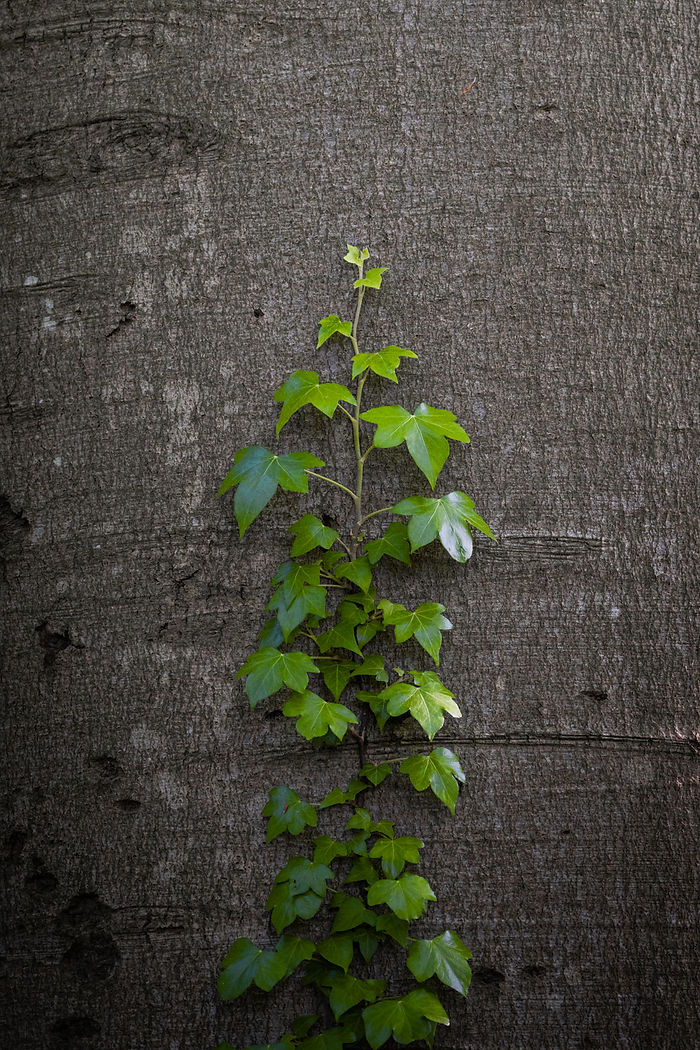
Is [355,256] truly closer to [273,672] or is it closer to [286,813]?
[273,672]

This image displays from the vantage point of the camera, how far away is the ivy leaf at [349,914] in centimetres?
130

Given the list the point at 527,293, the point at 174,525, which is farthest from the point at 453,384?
the point at 174,525

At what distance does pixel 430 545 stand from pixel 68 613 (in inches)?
28.2

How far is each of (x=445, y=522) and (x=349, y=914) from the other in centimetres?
71

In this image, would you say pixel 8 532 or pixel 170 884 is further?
pixel 8 532

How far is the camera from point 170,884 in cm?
137

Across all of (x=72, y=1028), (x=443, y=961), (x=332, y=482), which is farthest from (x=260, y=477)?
(x=72, y=1028)

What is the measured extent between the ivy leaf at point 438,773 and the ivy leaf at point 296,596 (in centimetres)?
32

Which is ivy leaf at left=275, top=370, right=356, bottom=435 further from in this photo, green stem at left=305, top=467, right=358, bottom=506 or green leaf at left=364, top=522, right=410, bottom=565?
green leaf at left=364, top=522, right=410, bottom=565

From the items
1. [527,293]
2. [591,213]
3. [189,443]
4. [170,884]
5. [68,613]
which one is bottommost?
[170,884]

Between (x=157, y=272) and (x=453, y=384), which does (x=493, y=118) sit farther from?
(x=157, y=272)

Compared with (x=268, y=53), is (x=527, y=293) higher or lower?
lower

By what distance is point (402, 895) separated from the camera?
4.19 ft

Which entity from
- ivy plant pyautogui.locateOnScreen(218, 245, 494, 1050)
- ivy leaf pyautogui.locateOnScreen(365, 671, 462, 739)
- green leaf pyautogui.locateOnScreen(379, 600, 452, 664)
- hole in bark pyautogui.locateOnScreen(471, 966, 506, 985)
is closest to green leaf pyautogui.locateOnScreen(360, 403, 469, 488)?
ivy plant pyautogui.locateOnScreen(218, 245, 494, 1050)
